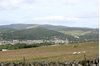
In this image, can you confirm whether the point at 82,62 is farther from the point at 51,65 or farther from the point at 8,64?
the point at 8,64

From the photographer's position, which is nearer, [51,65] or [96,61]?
[96,61]

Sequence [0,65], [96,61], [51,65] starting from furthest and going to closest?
[0,65]
[51,65]
[96,61]

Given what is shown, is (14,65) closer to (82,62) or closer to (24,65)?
(24,65)

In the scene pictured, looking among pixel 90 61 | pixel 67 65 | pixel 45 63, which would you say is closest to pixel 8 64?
pixel 45 63

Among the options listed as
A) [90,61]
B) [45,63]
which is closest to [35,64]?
[45,63]

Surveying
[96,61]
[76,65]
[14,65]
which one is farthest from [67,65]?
[14,65]

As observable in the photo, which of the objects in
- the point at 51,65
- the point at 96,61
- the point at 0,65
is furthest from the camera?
the point at 0,65

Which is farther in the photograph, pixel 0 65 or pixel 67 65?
pixel 0 65
